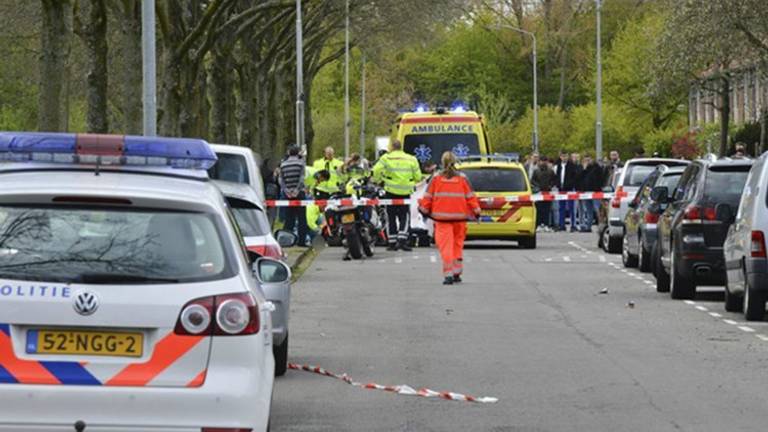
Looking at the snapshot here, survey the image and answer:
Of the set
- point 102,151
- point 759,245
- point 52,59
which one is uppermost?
point 52,59

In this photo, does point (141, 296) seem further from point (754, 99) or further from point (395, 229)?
point (754, 99)

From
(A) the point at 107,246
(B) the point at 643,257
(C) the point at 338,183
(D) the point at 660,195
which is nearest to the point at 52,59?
(C) the point at 338,183

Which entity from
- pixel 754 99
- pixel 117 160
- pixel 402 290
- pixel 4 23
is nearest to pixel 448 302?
pixel 402 290

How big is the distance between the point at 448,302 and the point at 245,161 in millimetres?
3230

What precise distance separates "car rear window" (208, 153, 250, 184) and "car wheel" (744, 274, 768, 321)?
4862 mm

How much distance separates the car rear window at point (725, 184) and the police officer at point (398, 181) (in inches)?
511

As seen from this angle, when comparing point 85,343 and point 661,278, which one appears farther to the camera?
point 661,278

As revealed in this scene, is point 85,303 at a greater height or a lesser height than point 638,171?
lesser

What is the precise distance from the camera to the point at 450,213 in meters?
24.0

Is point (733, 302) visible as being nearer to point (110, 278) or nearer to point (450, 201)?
point (450, 201)

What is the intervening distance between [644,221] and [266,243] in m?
12.3

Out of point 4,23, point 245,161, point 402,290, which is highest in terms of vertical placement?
point 4,23

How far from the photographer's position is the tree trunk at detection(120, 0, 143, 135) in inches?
1262

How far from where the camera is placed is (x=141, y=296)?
809 centimetres
